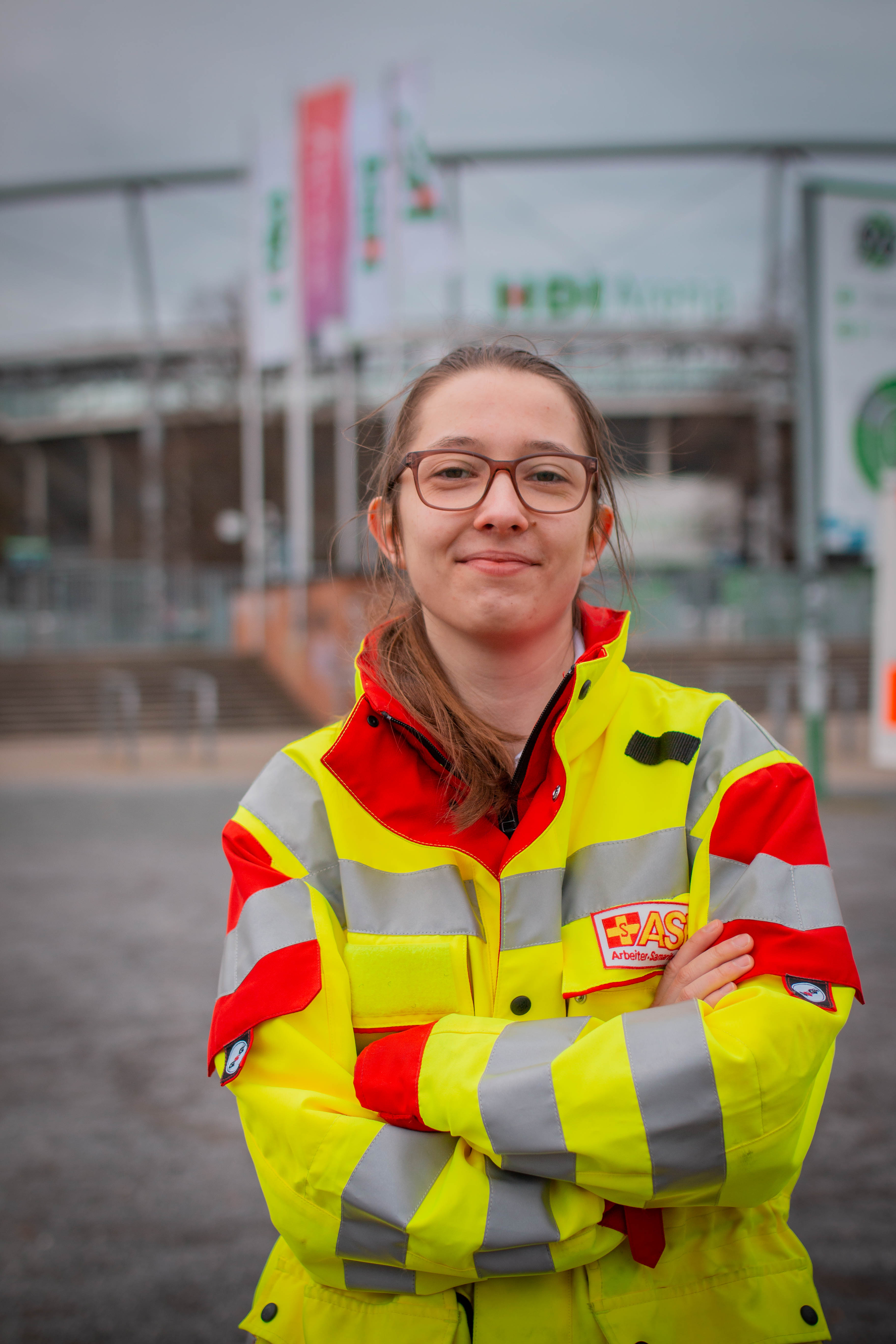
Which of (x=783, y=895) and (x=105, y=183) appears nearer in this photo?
(x=783, y=895)

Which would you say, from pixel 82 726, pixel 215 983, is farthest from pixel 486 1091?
pixel 82 726

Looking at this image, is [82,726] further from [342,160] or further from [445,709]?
[445,709]

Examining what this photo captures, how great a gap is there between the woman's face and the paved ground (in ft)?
6.04

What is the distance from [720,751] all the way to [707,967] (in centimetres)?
30

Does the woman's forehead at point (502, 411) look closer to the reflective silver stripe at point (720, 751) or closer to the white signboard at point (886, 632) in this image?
the reflective silver stripe at point (720, 751)

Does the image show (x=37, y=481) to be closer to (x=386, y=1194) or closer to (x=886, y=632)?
(x=886, y=632)

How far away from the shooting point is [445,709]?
5.09 ft

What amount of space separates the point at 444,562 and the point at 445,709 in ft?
0.70

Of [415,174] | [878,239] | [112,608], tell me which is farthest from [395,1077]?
[112,608]

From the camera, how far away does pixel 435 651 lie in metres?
1.66

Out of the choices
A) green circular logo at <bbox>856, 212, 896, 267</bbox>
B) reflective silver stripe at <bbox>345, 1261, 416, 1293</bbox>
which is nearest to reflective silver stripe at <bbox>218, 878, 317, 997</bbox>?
reflective silver stripe at <bbox>345, 1261, 416, 1293</bbox>

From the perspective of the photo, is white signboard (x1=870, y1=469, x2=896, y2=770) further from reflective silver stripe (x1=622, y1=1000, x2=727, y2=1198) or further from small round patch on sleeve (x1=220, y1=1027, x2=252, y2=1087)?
small round patch on sleeve (x1=220, y1=1027, x2=252, y2=1087)

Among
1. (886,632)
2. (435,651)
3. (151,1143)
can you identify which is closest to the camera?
(435,651)

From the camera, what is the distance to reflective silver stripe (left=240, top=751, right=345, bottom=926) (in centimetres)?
148
